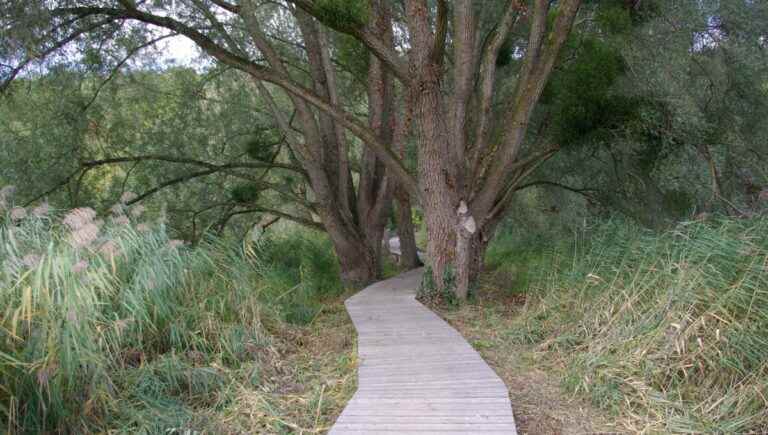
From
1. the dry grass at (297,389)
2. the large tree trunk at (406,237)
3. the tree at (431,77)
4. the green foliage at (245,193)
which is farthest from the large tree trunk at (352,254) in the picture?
the dry grass at (297,389)

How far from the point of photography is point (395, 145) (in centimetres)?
1081

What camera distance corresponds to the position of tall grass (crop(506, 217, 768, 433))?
4.14 meters

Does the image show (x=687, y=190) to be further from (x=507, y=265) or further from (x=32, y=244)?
(x=32, y=244)

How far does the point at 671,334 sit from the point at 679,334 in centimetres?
7

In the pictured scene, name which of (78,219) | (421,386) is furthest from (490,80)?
(78,219)

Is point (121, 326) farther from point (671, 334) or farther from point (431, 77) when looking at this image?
point (431, 77)

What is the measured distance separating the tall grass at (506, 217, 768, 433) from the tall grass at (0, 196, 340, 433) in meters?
2.74

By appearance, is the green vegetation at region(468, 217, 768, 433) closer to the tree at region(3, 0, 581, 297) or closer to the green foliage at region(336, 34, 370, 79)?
the tree at region(3, 0, 581, 297)

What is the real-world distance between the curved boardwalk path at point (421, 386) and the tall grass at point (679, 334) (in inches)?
33.4

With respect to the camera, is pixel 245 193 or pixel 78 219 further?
pixel 245 193

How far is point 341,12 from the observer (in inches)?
261

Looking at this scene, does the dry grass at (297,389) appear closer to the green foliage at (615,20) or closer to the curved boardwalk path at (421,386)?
the curved boardwalk path at (421,386)

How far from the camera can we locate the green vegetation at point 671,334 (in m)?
4.16

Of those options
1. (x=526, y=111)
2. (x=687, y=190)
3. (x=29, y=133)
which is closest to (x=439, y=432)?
(x=526, y=111)
